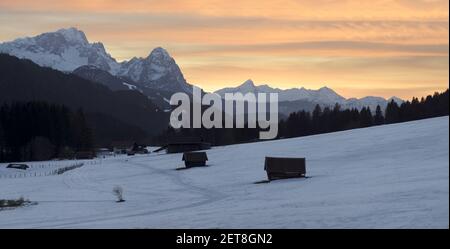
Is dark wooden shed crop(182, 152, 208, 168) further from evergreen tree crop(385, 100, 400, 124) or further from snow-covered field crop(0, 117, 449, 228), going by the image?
evergreen tree crop(385, 100, 400, 124)

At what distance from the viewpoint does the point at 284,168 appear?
60750 millimetres

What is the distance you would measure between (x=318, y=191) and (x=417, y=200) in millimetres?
14333

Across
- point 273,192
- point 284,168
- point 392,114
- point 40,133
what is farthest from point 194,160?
point 392,114

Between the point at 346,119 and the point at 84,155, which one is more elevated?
the point at 346,119

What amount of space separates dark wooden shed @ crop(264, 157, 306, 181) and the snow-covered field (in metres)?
1.59

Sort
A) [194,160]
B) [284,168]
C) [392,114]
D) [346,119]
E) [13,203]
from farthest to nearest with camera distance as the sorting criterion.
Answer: [346,119] < [392,114] < [194,160] < [284,168] < [13,203]

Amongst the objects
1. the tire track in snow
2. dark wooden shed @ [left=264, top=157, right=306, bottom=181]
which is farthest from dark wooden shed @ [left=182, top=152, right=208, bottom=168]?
dark wooden shed @ [left=264, top=157, right=306, bottom=181]

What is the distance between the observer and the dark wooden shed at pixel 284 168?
2376 inches

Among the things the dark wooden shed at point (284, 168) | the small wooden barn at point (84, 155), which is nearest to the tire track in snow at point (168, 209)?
the dark wooden shed at point (284, 168)

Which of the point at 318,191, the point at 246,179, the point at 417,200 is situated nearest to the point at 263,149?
the point at 246,179

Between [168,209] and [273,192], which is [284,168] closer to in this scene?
[273,192]

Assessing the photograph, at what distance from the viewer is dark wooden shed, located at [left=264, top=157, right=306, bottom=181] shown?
60344 mm

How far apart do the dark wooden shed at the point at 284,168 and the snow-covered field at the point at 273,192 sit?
159cm

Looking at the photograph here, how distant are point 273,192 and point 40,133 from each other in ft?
395
